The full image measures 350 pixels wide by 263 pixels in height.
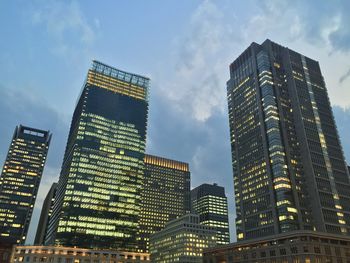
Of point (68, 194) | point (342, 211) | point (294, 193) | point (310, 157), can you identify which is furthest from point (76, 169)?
point (342, 211)

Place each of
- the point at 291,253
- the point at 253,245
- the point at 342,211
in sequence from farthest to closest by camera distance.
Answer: the point at 342,211, the point at 253,245, the point at 291,253

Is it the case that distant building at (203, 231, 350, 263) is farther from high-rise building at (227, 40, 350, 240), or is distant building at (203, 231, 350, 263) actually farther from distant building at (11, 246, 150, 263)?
distant building at (11, 246, 150, 263)

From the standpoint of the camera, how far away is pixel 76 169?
642ft

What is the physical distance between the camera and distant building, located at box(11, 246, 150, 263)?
160m

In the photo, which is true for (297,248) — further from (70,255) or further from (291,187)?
(70,255)

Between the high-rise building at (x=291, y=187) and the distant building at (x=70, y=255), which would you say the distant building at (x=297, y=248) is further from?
the distant building at (x=70, y=255)

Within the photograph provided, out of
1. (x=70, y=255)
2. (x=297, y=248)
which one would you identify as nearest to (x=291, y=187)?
(x=297, y=248)

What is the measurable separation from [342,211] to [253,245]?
62.5 metres

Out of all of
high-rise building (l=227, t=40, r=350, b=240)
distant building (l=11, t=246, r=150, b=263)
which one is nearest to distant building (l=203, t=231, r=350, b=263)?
high-rise building (l=227, t=40, r=350, b=240)

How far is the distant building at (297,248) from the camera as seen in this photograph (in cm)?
13300

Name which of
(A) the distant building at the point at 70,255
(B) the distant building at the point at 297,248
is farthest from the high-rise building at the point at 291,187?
(A) the distant building at the point at 70,255

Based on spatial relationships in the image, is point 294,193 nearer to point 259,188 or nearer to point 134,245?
point 259,188

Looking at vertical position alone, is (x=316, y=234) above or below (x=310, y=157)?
below

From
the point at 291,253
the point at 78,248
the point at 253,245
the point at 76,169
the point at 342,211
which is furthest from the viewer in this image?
the point at 76,169
